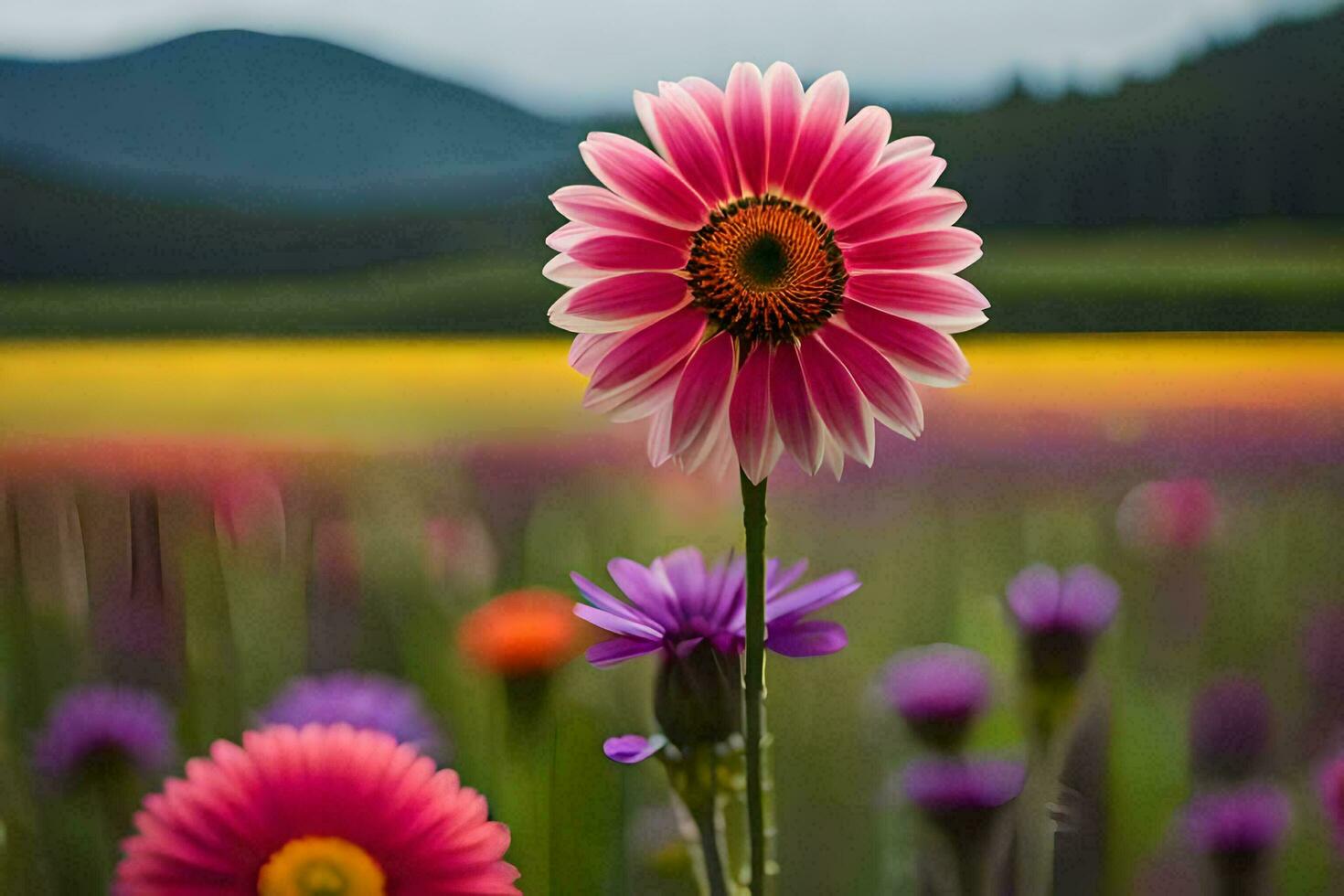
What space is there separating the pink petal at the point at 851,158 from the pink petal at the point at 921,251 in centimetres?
2

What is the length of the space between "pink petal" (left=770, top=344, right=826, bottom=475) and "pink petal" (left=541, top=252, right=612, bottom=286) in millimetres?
58

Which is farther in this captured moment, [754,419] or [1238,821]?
[1238,821]

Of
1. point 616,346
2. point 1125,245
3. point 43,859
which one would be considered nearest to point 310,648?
point 43,859

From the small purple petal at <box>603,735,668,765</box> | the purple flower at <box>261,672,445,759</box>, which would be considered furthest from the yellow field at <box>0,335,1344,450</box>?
the small purple petal at <box>603,735,668,765</box>

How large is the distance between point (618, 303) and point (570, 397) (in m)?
0.22

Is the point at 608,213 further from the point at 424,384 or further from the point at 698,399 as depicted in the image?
the point at 424,384

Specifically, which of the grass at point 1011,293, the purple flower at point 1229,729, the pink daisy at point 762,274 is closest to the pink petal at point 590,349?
the pink daisy at point 762,274

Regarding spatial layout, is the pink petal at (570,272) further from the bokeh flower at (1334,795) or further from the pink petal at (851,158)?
the bokeh flower at (1334,795)

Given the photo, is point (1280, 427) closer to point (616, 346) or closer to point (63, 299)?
point (616, 346)

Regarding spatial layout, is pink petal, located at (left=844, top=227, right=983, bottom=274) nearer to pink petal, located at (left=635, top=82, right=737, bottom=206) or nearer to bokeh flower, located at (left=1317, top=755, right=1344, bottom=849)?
pink petal, located at (left=635, top=82, right=737, bottom=206)

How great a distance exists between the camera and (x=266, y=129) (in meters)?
0.53

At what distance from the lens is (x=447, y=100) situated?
0.53 meters

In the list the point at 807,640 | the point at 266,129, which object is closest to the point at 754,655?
the point at 807,640

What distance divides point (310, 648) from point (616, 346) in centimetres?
26
